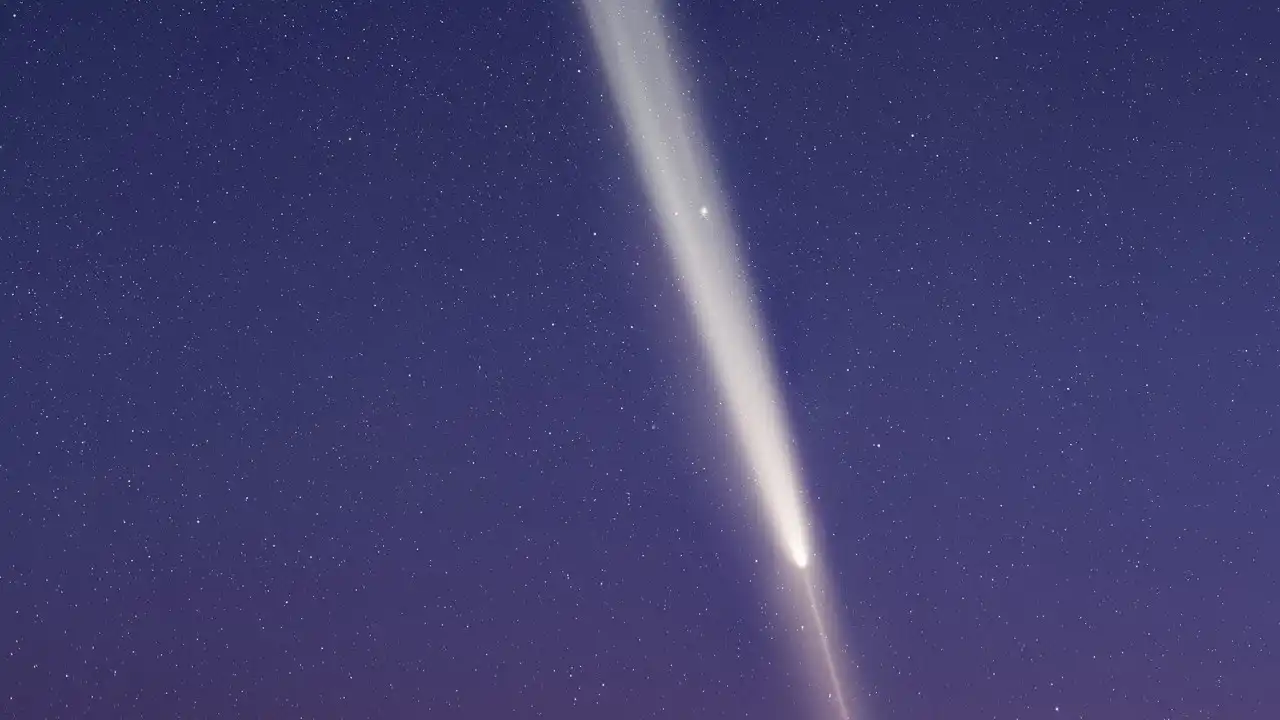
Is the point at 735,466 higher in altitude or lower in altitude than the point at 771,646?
higher

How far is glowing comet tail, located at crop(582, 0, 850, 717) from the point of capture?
64.8 inches

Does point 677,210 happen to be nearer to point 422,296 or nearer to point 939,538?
point 422,296

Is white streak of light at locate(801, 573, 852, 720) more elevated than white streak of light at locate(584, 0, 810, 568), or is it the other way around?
white streak of light at locate(584, 0, 810, 568)

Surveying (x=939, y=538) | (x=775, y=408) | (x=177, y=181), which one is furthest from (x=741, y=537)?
(x=177, y=181)

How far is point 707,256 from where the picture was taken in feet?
5.44

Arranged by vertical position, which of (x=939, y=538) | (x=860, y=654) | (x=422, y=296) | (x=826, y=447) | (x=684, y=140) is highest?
(x=684, y=140)

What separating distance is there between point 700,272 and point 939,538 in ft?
2.07

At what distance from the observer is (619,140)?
1.68 meters

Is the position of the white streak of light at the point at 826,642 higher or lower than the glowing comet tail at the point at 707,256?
lower

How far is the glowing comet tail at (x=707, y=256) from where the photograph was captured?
1646 millimetres

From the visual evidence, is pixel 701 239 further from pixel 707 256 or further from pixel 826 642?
pixel 826 642

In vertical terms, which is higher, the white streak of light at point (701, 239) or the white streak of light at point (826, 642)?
the white streak of light at point (701, 239)

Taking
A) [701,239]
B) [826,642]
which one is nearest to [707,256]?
[701,239]

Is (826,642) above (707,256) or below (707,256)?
below
